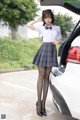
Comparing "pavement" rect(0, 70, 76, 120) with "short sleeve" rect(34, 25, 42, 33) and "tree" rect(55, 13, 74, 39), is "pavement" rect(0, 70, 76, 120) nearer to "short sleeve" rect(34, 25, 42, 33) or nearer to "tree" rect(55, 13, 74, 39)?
"short sleeve" rect(34, 25, 42, 33)

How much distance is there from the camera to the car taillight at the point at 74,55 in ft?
11.7

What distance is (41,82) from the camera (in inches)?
186

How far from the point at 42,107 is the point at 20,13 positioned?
11.4 metres

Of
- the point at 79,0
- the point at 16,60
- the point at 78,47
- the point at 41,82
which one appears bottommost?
the point at 16,60

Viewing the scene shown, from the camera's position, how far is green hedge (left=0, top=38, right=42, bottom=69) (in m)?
11.9

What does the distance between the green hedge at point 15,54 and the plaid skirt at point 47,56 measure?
6.54 metres

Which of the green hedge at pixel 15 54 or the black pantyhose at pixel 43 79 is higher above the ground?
the black pantyhose at pixel 43 79

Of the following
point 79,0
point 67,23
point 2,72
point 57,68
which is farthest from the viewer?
point 67,23

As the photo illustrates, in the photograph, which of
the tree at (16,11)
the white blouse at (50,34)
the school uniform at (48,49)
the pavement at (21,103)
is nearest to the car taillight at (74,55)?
the school uniform at (48,49)

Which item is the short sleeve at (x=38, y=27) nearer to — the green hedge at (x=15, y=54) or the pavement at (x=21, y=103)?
the pavement at (x=21, y=103)

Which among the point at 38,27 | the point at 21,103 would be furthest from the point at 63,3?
the point at 21,103

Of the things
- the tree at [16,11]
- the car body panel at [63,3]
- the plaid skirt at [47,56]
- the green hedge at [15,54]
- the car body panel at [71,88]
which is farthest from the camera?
the tree at [16,11]

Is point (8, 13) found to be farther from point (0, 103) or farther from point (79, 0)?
point (79, 0)

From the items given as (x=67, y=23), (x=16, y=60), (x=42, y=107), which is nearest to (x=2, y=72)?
(x=16, y=60)
